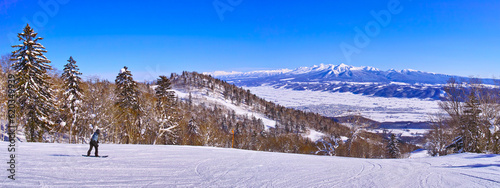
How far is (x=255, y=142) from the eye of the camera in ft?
252

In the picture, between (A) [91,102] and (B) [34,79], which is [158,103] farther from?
(B) [34,79]

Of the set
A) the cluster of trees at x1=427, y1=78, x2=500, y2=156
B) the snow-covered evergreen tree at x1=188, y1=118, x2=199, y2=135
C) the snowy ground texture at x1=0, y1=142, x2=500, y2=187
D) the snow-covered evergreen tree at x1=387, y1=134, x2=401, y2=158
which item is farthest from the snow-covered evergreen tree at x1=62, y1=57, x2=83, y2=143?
the snow-covered evergreen tree at x1=387, y1=134, x2=401, y2=158

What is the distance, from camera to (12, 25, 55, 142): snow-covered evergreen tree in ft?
74.1

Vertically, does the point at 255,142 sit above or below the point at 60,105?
below

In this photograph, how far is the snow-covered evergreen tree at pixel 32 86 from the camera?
2258 cm

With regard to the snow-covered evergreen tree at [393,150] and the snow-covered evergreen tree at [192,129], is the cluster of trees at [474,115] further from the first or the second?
the snow-covered evergreen tree at [192,129]

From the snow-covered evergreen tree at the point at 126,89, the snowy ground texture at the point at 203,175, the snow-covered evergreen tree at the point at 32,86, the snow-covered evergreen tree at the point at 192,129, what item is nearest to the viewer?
the snowy ground texture at the point at 203,175

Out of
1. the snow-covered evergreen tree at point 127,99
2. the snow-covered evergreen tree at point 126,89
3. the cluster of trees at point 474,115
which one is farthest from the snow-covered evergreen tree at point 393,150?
the snow-covered evergreen tree at point 126,89

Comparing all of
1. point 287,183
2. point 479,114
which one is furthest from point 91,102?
point 479,114

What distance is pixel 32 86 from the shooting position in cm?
2367

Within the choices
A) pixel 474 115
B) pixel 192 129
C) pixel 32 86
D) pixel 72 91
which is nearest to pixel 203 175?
pixel 32 86

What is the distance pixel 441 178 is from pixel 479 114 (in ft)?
82.7

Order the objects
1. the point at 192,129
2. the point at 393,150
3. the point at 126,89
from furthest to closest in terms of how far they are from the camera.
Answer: the point at 393,150
the point at 192,129
the point at 126,89

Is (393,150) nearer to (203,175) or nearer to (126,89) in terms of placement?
(126,89)
